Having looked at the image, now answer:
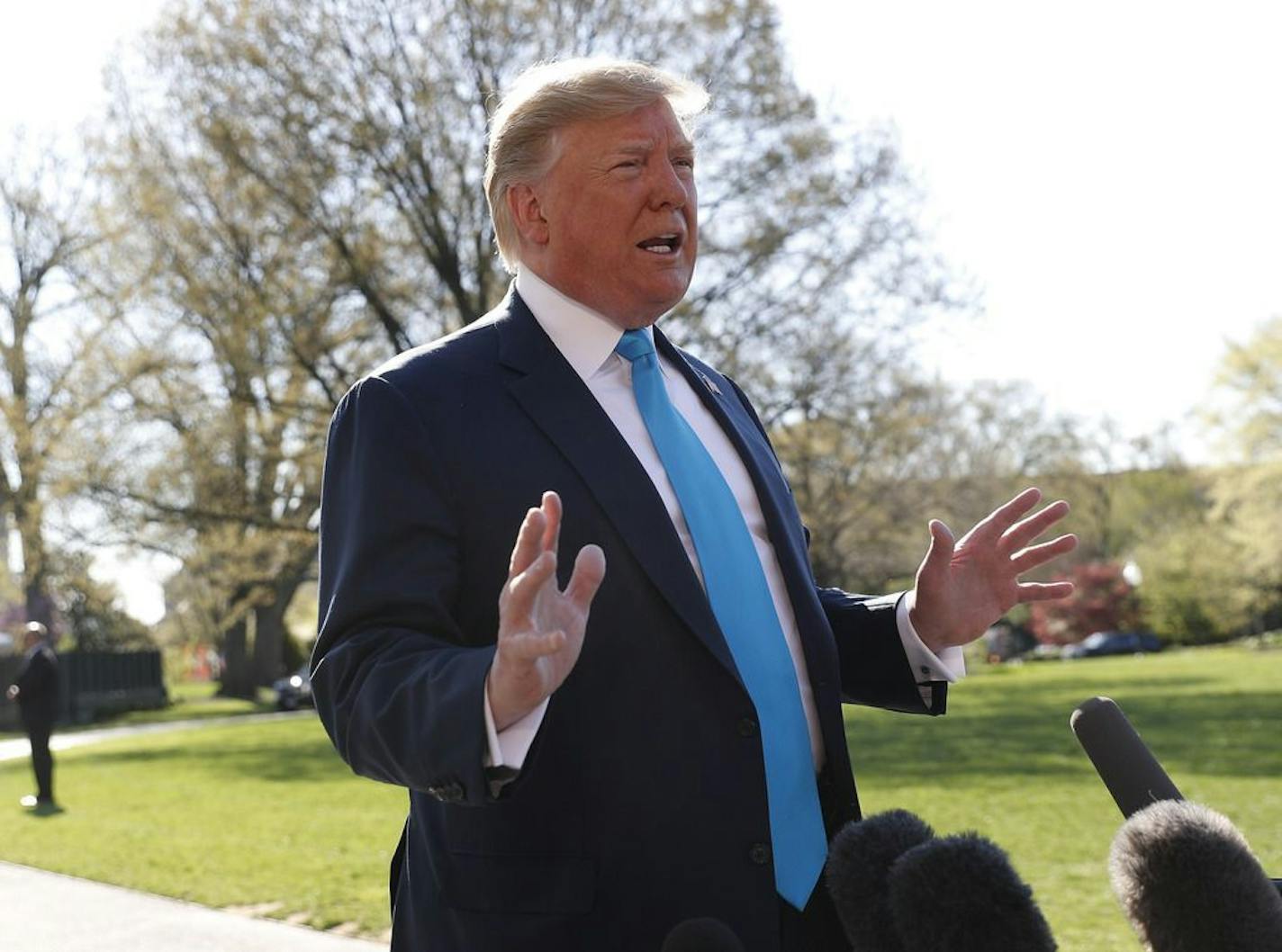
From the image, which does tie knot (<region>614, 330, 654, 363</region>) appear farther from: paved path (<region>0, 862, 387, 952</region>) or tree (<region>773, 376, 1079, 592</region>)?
tree (<region>773, 376, 1079, 592</region>)

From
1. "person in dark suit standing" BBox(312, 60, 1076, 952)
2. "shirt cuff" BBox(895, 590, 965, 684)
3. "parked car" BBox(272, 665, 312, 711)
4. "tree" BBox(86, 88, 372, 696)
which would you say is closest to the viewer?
Answer: "person in dark suit standing" BBox(312, 60, 1076, 952)

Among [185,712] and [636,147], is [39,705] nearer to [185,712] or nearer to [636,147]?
[636,147]

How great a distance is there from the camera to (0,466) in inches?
1422

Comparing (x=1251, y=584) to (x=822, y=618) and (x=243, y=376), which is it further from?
(x=822, y=618)

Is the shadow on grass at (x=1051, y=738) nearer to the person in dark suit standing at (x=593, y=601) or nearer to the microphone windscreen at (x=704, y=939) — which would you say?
the person in dark suit standing at (x=593, y=601)

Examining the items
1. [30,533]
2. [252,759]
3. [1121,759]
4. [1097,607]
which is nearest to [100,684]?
[30,533]

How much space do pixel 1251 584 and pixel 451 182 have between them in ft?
170

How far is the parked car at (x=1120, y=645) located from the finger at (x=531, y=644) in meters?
72.7

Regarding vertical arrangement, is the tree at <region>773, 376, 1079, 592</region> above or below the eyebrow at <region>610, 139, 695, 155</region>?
above

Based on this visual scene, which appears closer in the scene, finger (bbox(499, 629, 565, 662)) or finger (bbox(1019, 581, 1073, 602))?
finger (bbox(499, 629, 565, 662))

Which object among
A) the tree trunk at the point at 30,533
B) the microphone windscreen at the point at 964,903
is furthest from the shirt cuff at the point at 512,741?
the tree trunk at the point at 30,533

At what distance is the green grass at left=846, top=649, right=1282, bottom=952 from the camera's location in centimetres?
821

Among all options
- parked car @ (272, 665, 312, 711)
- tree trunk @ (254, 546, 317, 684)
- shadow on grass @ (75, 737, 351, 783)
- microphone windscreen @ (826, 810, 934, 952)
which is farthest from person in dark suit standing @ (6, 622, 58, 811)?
tree trunk @ (254, 546, 317, 684)

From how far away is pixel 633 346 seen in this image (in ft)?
7.88
